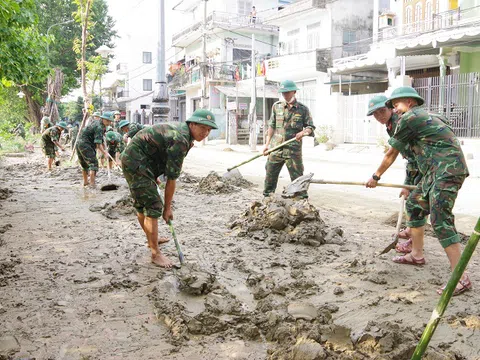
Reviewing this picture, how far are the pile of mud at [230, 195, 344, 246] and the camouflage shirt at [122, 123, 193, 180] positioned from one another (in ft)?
5.08

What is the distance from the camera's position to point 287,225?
555 cm

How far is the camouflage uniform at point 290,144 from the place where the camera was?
6821 millimetres

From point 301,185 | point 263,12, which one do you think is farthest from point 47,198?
point 263,12

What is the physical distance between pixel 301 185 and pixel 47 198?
16.7ft

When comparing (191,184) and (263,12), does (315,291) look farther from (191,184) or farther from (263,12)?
(263,12)

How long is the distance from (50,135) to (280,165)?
26.9ft

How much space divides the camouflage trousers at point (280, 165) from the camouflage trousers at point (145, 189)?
2.72 m

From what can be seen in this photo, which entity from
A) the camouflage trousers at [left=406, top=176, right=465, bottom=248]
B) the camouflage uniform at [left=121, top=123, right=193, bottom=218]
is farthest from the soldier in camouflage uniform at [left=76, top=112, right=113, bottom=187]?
the camouflage trousers at [left=406, top=176, right=465, bottom=248]

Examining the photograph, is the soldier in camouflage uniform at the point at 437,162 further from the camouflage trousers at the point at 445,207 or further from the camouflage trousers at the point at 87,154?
→ the camouflage trousers at the point at 87,154

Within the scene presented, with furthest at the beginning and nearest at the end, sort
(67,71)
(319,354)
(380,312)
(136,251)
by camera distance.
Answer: (67,71), (136,251), (380,312), (319,354)

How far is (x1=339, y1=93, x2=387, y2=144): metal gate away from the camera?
18.6 meters

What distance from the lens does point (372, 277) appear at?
13.4 feet

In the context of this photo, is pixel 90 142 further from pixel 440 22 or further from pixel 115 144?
pixel 440 22

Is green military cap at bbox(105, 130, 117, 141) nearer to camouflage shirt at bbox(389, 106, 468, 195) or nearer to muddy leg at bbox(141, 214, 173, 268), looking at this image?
muddy leg at bbox(141, 214, 173, 268)
